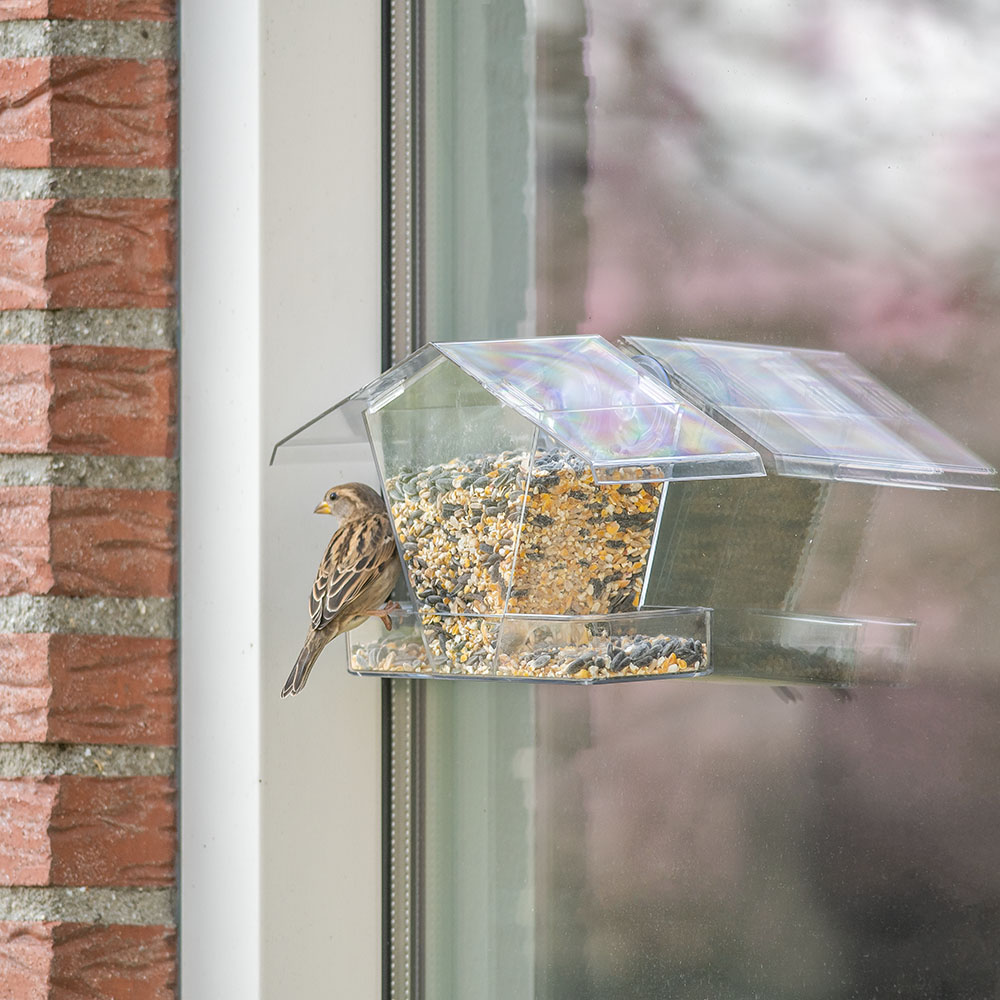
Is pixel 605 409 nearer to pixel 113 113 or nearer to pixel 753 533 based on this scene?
pixel 753 533

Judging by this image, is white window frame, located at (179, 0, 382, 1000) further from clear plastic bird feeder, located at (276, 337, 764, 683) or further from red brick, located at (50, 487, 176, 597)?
clear plastic bird feeder, located at (276, 337, 764, 683)

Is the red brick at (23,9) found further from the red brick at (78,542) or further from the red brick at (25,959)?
the red brick at (25,959)

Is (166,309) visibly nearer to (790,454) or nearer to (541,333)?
(541,333)

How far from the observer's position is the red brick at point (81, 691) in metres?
1.25

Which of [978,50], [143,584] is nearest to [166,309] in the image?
[143,584]

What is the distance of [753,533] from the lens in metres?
1.19

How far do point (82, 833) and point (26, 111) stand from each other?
749 millimetres

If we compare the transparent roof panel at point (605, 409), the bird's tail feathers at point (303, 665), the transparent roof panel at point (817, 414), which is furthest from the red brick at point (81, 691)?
the transparent roof panel at point (817, 414)

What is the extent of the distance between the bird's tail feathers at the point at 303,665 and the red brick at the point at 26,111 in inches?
22.4

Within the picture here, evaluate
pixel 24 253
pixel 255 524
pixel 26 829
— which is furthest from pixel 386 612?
pixel 24 253

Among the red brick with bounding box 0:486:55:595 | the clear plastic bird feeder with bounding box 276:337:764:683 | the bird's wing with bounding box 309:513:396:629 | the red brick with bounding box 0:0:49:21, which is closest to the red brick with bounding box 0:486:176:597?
the red brick with bounding box 0:486:55:595

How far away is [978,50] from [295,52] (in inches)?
27.6

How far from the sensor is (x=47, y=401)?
4.12ft

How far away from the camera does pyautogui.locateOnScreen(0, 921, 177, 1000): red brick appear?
4.07 ft
